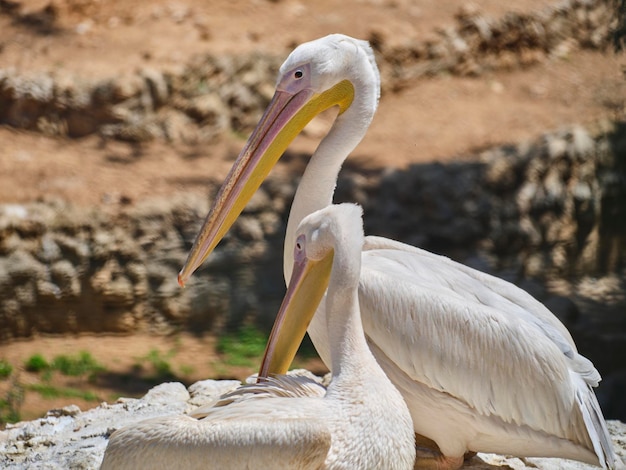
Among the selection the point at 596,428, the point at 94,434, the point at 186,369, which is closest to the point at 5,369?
the point at 186,369

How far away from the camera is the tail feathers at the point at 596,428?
371 cm

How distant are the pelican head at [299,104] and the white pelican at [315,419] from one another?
0.63 metres

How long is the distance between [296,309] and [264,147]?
2.87 ft

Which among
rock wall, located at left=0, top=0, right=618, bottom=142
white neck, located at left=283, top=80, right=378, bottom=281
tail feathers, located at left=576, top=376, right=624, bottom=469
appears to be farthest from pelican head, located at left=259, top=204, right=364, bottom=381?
rock wall, located at left=0, top=0, right=618, bottom=142

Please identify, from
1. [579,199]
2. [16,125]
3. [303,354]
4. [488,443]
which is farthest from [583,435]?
[16,125]

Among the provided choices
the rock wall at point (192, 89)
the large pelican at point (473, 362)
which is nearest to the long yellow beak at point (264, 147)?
the large pelican at point (473, 362)

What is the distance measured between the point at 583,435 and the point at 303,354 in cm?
315

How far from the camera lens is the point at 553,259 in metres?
7.86

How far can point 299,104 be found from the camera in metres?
4.23

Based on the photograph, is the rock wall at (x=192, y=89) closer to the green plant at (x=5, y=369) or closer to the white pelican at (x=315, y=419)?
the green plant at (x=5, y=369)

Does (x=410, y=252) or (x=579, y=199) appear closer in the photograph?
(x=410, y=252)

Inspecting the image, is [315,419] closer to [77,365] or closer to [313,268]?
[313,268]

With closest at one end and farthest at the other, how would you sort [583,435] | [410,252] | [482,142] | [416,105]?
[583,435] → [410,252] → [482,142] → [416,105]

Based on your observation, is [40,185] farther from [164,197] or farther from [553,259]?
[553,259]
